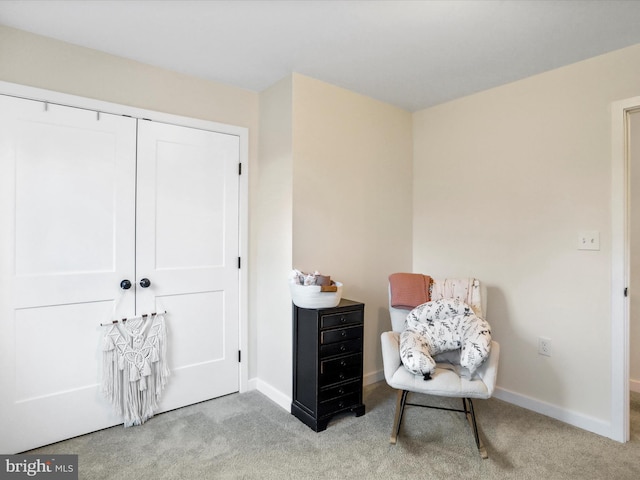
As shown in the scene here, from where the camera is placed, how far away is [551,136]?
2650 mm

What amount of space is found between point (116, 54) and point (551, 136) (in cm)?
292

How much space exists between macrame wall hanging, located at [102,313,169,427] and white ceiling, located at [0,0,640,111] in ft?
5.71

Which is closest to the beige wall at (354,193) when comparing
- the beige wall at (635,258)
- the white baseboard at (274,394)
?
the white baseboard at (274,394)

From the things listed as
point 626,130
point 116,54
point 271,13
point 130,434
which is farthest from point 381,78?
point 130,434

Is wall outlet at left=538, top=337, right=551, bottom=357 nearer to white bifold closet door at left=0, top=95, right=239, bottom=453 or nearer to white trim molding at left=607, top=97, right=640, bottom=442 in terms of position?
white trim molding at left=607, top=97, right=640, bottom=442

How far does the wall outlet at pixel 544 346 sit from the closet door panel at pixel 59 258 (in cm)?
281

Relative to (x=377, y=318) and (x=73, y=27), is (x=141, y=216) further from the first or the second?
(x=377, y=318)

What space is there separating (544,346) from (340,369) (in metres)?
1.44

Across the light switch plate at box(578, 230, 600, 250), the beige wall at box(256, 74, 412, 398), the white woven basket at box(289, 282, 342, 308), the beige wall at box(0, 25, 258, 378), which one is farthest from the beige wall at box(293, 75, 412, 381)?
the light switch plate at box(578, 230, 600, 250)

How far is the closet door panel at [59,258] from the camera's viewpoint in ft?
7.04

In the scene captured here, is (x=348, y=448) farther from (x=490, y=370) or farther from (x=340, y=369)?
(x=490, y=370)

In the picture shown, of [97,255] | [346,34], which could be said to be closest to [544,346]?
[346,34]

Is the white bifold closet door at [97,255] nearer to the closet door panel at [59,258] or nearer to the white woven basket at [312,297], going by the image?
the closet door panel at [59,258]

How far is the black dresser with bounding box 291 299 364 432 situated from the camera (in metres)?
2.44
